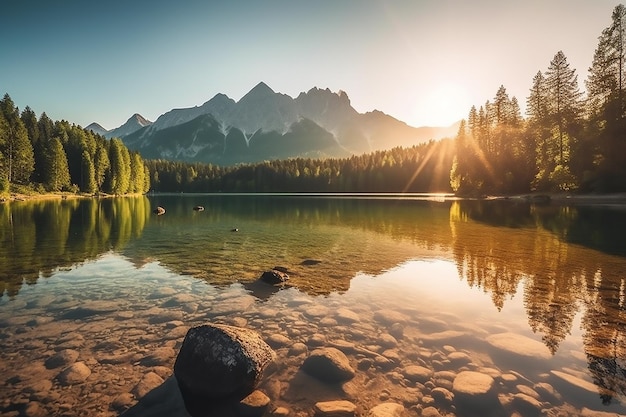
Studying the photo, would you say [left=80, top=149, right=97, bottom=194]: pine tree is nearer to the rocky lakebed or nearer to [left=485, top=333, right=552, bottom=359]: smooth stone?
the rocky lakebed

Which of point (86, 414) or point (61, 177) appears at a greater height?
point (61, 177)

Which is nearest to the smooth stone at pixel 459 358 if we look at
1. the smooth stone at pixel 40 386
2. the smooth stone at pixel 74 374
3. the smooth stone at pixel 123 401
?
the smooth stone at pixel 123 401

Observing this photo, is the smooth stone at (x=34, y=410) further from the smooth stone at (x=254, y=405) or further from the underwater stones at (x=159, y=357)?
the smooth stone at (x=254, y=405)

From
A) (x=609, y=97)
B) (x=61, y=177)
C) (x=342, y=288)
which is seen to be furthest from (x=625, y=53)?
(x=61, y=177)

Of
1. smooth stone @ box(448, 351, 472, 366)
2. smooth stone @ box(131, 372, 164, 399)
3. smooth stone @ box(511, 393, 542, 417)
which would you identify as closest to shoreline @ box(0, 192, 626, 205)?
smooth stone @ box(448, 351, 472, 366)

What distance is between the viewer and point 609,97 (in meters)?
62.7

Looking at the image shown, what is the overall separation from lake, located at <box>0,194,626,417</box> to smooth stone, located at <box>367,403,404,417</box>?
0.13 metres

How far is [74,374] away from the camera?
8305 millimetres

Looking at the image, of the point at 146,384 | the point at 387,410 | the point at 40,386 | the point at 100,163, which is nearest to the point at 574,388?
the point at 387,410

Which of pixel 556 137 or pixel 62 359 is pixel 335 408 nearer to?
pixel 62 359

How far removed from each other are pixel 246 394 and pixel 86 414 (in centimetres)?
327

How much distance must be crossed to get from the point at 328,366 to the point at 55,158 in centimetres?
12070

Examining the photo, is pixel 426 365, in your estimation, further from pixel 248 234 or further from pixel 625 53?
pixel 625 53

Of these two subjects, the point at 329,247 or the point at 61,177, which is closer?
the point at 329,247
